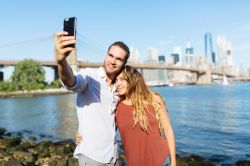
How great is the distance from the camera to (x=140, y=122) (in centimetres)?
290

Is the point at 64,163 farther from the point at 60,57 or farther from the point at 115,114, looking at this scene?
the point at 60,57

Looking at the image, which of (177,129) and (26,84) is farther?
(26,84)

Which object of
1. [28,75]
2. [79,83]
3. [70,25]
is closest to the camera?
[70,25]

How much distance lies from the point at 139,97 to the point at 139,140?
1.00 feet

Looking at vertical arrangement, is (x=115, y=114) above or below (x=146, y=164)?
above

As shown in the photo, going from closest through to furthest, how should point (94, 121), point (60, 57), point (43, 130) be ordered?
point (60, 57) → point (94, 121) → point (43, 130)

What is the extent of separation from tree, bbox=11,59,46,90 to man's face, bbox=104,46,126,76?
231 ft

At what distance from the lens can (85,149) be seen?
2814 millimetres

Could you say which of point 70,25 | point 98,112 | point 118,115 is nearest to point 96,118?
point 98,112

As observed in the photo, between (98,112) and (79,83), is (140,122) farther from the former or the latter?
(79,83)

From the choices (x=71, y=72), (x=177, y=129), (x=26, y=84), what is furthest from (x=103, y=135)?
(x=26, y=84)

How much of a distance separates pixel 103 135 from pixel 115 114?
195 mm

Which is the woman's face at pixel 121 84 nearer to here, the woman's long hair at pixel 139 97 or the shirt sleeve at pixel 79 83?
the woman's long hair at pixel 139 97

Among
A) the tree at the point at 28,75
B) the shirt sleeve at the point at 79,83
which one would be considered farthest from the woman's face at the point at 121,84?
the tree at the point at 28,75
